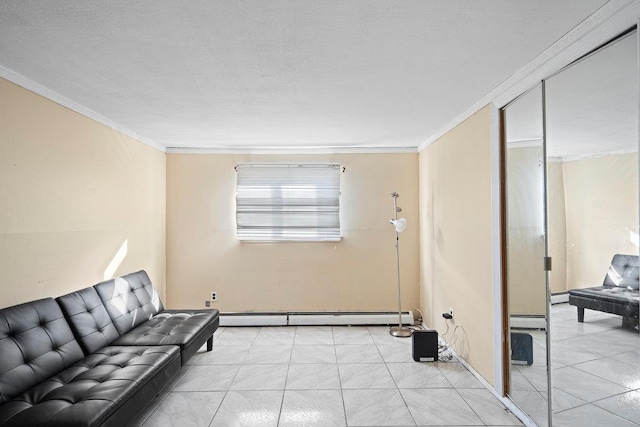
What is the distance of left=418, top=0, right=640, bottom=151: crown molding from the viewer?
4.86ft

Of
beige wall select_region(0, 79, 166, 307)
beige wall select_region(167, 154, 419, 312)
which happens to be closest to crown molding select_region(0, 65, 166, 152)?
beige wall select_region(0, 79, 166, 307)

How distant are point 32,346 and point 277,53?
2.39m

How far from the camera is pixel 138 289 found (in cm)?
339

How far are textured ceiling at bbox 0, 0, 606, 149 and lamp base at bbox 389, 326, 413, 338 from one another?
255 centimetres

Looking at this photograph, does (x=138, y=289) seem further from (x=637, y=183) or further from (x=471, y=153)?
(x=637, y=183)

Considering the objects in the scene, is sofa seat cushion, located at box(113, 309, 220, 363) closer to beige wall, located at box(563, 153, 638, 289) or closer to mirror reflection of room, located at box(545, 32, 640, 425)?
mirror reflection of room, located at box(545, 32, 640, 425)

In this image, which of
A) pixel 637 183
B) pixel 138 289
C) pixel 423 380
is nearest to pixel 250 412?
pixel 423 380

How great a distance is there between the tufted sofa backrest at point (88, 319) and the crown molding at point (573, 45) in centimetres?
359

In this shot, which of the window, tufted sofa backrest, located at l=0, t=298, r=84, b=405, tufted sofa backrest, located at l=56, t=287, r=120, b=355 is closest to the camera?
tufted sofa backrest, located at l=0, t=298, r=84, b=405

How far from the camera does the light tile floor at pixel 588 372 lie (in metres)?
1.55

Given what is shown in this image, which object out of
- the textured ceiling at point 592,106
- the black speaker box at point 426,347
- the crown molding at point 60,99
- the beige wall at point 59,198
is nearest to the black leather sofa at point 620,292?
the textured ceiling at point 592,106

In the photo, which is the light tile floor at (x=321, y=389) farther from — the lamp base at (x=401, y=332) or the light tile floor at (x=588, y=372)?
the light tile floor at (x=588, y=372)

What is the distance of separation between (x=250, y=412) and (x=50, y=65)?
2.72 m

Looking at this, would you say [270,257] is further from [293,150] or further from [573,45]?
[573,45]
